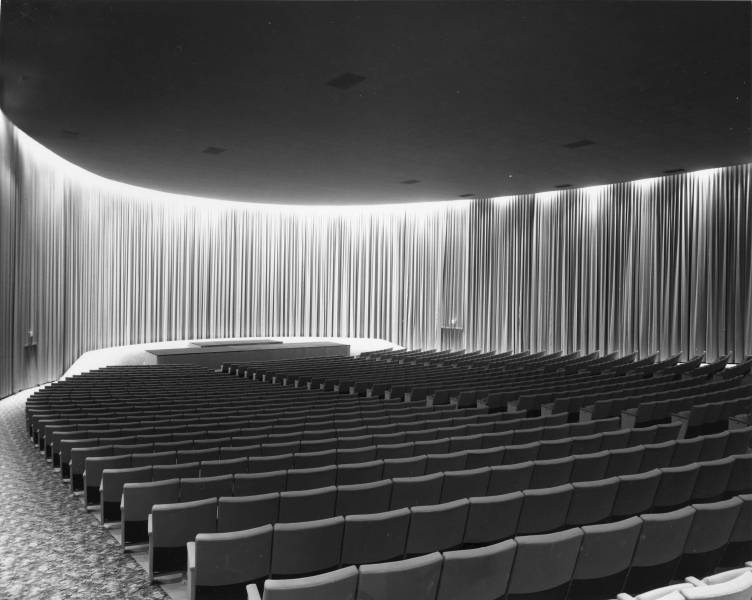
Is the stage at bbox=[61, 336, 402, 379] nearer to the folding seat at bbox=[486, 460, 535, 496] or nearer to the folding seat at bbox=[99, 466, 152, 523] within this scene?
the folding seat at bbox=[99, 466, 152, 523]

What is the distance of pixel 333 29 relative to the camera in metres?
7.16

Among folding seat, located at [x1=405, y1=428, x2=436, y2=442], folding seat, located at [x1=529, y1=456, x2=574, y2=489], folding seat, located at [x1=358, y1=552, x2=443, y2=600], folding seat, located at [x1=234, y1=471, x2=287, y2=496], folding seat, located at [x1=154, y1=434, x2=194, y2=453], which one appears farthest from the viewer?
folding seat, located at [x1=405, y1=428, x2=436, y2=442]

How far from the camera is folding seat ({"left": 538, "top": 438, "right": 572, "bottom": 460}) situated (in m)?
5.61

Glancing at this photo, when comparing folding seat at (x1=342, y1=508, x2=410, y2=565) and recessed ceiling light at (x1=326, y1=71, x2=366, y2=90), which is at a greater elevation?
recessed ceiling light at (x1=326, y1=71, x2=366, y2=90)

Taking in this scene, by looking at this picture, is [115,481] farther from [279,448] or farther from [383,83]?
[383,83]

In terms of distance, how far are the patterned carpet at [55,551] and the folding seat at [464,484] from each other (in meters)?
2.09

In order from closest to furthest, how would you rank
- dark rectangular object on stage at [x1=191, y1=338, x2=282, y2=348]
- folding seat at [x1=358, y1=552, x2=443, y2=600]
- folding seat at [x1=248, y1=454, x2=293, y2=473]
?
folding seat at [x1=358, y1=552, x2=443, y2=600]
folding seat at [x1=248, y1=454, x2=293, y2=473]
dark rectangular object on stage at [x1=191, y1=338, x2=282, y2=348]

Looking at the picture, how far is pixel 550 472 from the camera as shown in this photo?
4.87 meters

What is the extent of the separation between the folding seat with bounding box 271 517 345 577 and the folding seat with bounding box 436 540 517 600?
0.82m

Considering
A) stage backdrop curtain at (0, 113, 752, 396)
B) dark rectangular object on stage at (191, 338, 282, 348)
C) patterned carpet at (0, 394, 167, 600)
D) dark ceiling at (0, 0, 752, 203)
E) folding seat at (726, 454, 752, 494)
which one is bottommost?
patterned carpet at (0, 394, 167, 600)

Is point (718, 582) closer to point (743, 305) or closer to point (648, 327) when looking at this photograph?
point (743, 305)

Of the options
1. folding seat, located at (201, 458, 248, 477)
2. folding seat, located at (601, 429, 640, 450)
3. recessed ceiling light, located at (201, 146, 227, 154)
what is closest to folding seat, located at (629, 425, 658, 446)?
folding seat, located at (601, 429, 640, 450)

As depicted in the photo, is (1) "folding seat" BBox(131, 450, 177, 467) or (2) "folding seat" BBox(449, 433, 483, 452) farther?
(2) "folding seat" BBox(449, 433, 483, 452)

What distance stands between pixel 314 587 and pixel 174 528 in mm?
1655
